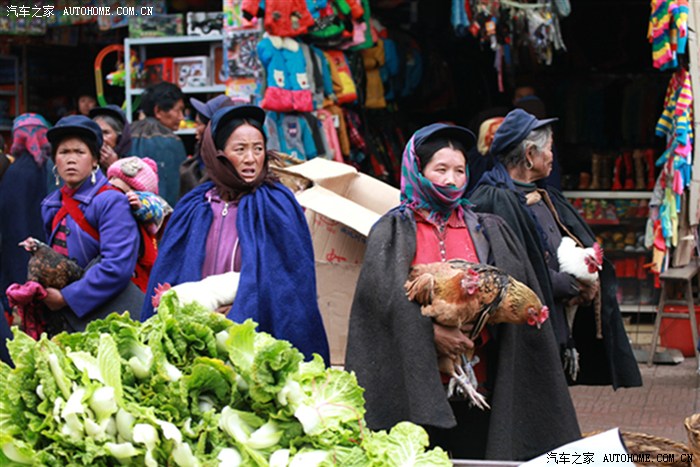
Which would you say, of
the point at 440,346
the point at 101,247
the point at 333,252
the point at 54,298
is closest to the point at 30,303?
the point at 54,298

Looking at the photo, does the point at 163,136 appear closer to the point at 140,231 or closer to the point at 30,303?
the point at 140,231

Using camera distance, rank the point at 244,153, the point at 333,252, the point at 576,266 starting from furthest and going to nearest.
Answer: the point at 333,252, the point at 576,266, the point at 244,153

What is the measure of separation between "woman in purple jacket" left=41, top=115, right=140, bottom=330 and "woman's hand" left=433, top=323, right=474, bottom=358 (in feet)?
6.05

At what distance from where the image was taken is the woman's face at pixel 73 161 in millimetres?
5316

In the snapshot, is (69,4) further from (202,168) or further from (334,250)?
(334,250)

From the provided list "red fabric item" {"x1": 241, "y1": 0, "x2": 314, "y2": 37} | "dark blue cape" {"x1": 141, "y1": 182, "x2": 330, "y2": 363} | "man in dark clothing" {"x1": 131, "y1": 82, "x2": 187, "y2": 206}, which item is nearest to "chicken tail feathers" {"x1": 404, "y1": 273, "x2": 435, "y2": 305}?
"dark blue cape" {"x1": 141, "y1": 182, "x2": 330, "y2": 363}

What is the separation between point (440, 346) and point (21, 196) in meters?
5.13

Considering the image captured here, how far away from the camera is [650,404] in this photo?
7578 millimetres

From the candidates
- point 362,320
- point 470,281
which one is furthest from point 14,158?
point 470,281

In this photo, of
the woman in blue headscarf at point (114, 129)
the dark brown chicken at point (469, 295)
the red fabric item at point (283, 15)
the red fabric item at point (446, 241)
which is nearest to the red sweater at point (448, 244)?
the red fabric item at point (446, 241)

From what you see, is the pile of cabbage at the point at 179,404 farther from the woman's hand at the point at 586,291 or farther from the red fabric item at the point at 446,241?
the woman's hand at the point at 586,291

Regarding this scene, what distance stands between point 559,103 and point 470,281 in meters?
7.60

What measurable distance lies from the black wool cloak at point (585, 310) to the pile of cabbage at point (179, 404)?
247cm

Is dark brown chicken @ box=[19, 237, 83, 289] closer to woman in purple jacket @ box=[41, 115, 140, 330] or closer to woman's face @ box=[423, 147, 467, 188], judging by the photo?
woman in purple jacket @ box=[41, 115, 140, 330]
